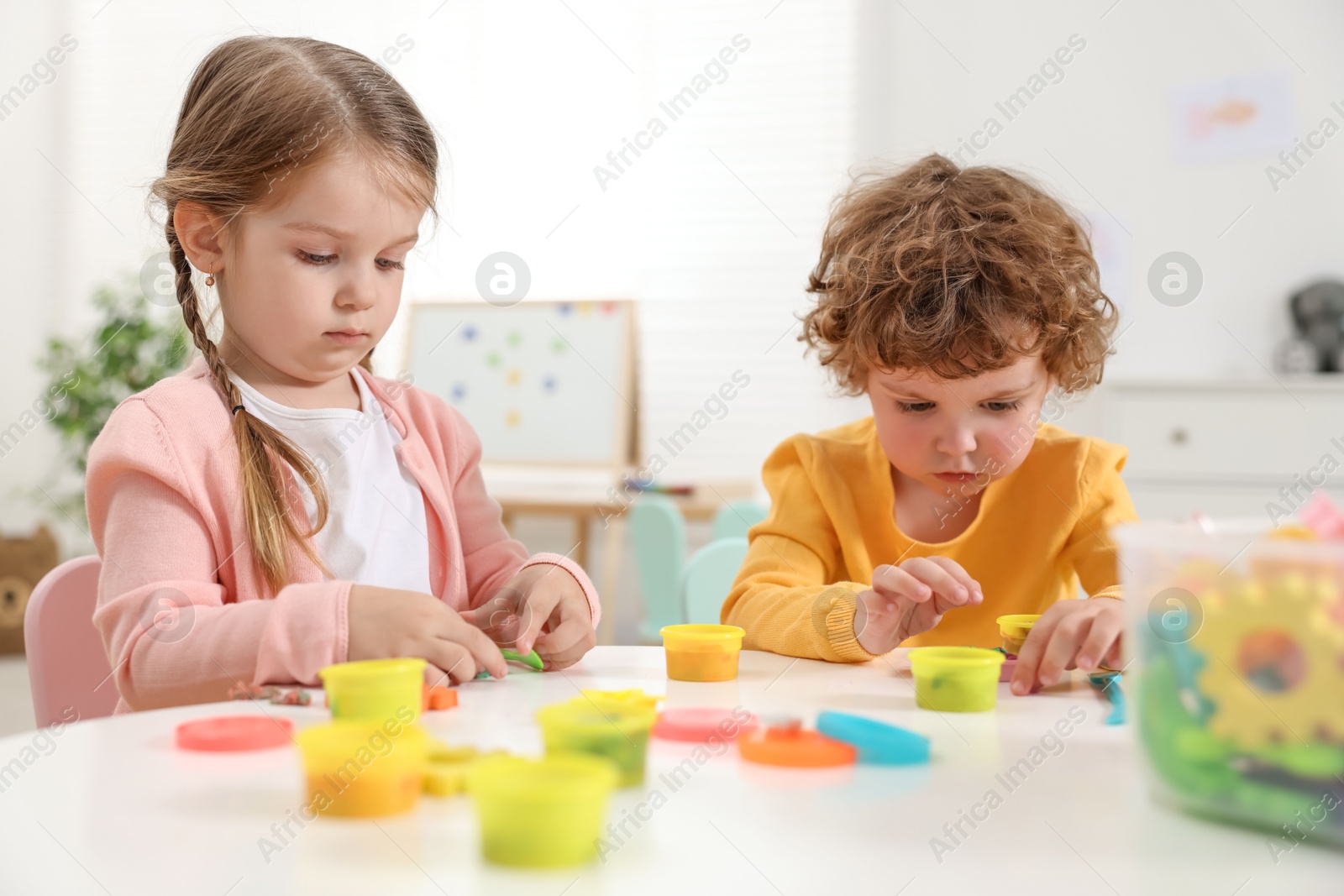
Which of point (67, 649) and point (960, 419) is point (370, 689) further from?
point (960, 419)

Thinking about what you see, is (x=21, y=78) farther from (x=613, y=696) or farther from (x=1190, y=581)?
(x=1190, y=581)

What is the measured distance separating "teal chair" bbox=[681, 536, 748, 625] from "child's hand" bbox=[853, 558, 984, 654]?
0.52 meters

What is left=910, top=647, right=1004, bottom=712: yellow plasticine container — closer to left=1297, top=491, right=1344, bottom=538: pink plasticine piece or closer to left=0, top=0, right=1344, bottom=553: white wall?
left=1297, top=491, right=1344, bottom=538: pink plasticine piece

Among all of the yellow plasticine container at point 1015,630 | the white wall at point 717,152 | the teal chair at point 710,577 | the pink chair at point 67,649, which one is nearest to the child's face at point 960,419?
the yellow plasticine container at point 1015,630

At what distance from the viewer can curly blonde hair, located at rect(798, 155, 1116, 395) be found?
43.5 inches

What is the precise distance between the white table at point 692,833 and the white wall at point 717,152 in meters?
3.00

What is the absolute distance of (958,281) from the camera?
44.3 inches

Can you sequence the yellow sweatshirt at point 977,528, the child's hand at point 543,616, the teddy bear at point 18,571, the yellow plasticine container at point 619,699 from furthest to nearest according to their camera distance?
the teddy bear at point 18,571 → the yellow sweatshirt at point 977,528 → the child's hand at point 543,616 → the yellow plasticine container at point 619,699

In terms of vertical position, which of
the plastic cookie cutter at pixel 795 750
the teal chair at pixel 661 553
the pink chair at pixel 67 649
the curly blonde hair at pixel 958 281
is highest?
the curly blonde hair at pixel 958 281

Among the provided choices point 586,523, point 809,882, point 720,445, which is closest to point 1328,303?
point 720,445

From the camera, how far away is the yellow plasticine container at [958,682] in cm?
76

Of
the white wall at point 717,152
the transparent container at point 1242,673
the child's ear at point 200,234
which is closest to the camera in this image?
the transparent container at point 1242,673

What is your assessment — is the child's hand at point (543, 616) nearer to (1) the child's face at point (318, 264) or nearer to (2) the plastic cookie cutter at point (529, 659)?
(2) the plastic cookie cutter at point (529, 659)

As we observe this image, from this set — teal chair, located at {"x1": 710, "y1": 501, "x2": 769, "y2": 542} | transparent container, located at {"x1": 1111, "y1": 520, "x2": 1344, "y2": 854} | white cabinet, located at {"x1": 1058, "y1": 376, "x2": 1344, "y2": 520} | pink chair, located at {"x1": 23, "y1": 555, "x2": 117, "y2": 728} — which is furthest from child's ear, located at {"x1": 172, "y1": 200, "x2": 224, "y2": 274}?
→ white cabinet, located at {"x1": 1058, "y1": 376, "x2": 1344, "y2": 520}
